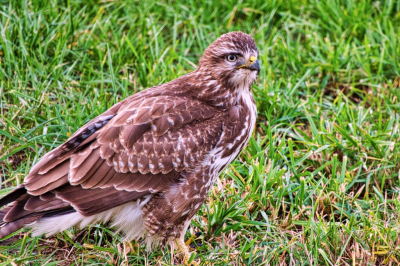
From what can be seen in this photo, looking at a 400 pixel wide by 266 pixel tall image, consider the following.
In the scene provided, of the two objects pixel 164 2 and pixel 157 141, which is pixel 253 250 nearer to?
pixel 157 141

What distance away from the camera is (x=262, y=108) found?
603 centimetres

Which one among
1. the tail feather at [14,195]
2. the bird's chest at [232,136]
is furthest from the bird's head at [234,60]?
the tail feather at [14,195]

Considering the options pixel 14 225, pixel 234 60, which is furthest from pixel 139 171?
pixel 234 60

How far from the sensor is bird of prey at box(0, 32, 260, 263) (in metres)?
4.37

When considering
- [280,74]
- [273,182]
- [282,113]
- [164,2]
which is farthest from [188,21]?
[273,182]

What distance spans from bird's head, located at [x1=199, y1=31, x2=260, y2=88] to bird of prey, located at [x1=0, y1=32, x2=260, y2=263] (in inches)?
0.5

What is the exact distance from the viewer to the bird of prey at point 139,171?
4.37 meters

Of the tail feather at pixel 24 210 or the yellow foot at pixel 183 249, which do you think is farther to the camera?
the yellow foot at pixel 183 249

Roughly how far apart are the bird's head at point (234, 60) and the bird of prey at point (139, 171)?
12mm

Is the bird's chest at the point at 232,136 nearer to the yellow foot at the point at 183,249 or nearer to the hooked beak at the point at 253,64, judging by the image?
the hooked beak at the point at 253,64

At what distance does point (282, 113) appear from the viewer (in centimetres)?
603

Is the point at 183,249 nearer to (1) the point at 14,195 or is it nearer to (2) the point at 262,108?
(1) the point at 14,195

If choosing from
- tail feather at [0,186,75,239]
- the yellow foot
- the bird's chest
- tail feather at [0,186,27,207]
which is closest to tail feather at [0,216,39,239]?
tail feather at [0,186,75,239]

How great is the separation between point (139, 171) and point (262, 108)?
197cm
